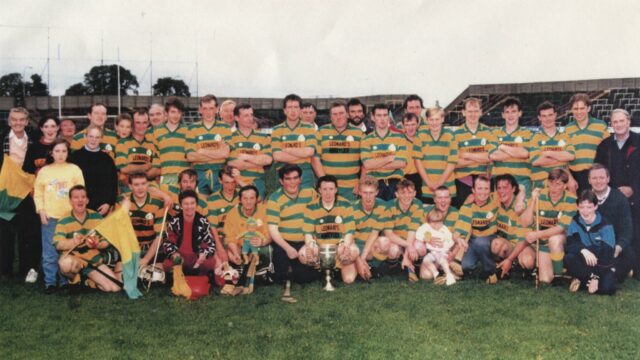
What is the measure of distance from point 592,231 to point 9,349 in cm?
433

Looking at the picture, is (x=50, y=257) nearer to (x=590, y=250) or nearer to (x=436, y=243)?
(x=436, y=243)

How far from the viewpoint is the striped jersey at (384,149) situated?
533cm

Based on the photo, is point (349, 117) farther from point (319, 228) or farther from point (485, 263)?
point (485, 263)

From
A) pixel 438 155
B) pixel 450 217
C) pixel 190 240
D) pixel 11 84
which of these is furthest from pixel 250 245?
pixel 11 84

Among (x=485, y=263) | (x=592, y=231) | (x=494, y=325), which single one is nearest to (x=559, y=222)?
(x=592, y=231)

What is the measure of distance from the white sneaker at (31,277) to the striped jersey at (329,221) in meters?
2.40

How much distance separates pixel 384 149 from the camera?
534cm

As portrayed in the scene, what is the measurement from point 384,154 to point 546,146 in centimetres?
145

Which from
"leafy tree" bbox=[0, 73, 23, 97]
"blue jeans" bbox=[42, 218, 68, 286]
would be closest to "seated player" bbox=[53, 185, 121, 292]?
"blue jeans" bbox=[42, 218, 68, 286]

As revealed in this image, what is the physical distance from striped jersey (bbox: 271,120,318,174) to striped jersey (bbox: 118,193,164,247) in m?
1.18

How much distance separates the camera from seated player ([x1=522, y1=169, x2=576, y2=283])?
16.2 ft

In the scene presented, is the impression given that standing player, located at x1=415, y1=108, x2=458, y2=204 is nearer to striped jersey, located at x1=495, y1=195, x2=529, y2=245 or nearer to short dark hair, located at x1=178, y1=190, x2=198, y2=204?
striped jersey, located at x1=495, y1=195, x2=529, y2=245

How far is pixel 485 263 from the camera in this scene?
5098 mm

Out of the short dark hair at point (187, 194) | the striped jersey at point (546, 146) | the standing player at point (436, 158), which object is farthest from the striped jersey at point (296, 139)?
the striped jersey at point (546, 146)
